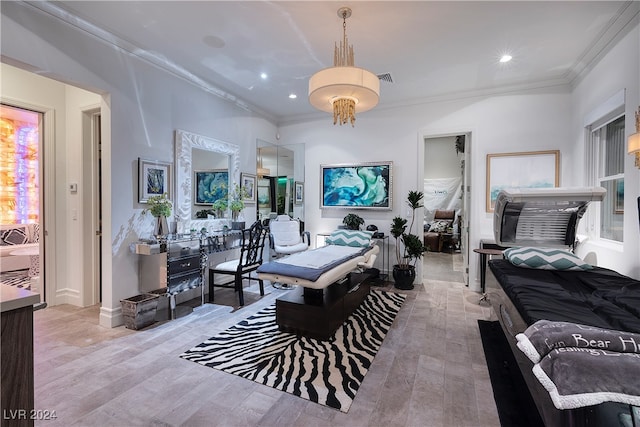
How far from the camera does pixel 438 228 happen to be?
7.89 m

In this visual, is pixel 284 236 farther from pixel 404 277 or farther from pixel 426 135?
pixel 426 135

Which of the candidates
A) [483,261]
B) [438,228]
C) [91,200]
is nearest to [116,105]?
[91,200]

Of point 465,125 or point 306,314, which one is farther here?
point 465,125

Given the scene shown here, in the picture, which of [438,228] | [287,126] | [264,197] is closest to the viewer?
[264,197]

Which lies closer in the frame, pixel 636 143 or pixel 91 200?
pixel 636 143

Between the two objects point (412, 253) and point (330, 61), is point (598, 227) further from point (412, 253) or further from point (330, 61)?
point (330, 61)

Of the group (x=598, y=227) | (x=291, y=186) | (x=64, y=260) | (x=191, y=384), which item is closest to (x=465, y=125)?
(x=598, y=227)

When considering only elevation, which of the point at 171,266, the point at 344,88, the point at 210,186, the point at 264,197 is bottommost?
the point at 171,266

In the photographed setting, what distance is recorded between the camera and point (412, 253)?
4.46 metres

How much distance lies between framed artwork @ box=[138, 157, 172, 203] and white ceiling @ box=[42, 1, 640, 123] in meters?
1.20

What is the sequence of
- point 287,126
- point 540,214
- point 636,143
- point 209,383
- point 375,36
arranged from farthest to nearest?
point 287,126
point 375,36
point 540,214
point 636,143
point 209,383

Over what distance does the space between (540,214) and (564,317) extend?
4.83ft

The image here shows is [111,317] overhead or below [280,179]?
below

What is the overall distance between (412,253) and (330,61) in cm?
293
